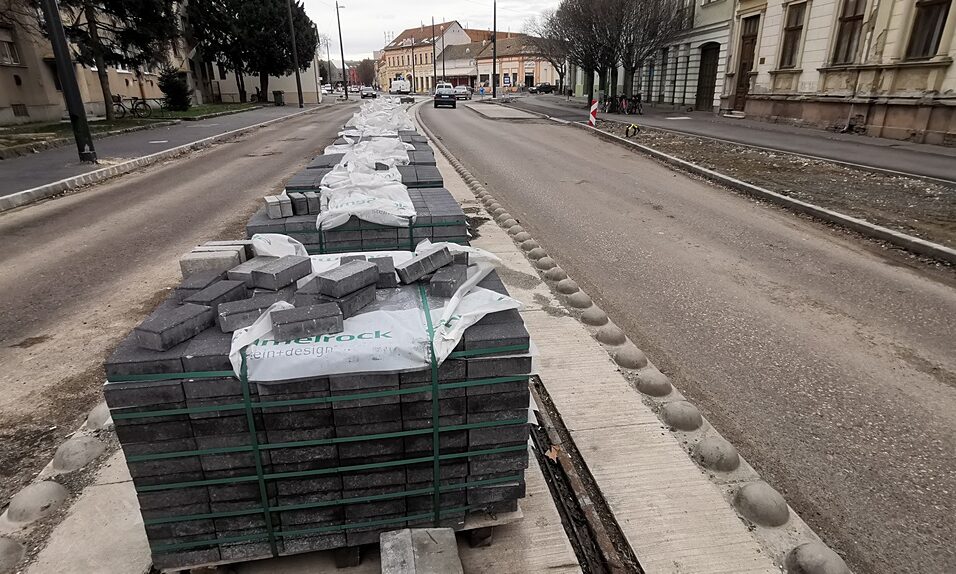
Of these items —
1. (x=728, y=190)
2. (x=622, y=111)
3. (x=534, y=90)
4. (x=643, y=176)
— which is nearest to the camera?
(x=728, y=190)

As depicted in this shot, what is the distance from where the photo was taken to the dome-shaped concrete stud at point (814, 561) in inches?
104

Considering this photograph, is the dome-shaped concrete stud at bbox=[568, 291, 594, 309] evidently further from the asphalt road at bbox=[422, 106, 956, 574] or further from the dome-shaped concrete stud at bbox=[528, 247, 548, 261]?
the dome-shaped concrete stud at bbox=[528, 247, 548, 261]

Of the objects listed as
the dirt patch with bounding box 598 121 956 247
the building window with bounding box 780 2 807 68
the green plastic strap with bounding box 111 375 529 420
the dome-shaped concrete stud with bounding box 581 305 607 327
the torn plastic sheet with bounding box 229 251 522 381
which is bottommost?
the dome-shaped concrete stud with bounding box 581 305 607 327

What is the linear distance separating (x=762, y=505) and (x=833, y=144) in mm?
17074

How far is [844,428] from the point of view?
3885mm

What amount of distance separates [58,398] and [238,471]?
2.85 meters

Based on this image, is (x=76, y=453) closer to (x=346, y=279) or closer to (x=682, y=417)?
(x=346, y=279)

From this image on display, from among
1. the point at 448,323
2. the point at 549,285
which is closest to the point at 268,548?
the point at 448,323

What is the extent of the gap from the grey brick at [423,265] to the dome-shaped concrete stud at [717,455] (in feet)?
6.61

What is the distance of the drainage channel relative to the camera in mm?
2857

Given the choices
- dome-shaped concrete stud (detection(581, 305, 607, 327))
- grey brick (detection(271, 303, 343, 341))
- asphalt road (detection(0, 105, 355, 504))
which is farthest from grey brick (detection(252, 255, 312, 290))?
dome-shaped concrete stud (detection(581, 305, 607, 327))

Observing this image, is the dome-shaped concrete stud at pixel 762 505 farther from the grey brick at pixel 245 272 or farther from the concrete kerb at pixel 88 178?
the concrete kerb at pixel 88 178

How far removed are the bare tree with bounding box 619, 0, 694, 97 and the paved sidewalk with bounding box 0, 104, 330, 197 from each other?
2042 cm

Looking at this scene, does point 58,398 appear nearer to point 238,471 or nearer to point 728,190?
point 238,471
